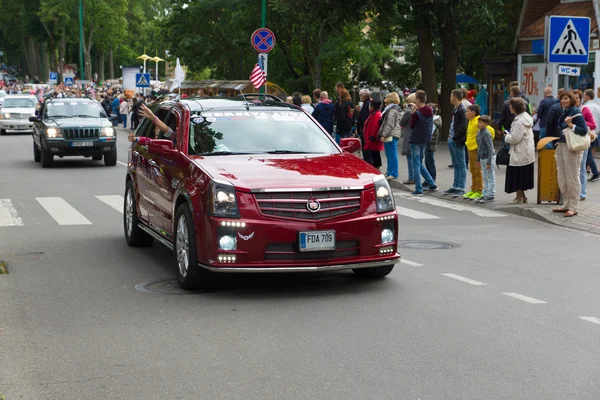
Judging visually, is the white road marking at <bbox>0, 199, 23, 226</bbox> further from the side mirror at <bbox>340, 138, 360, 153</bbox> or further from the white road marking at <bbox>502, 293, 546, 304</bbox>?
the white road marking at <bbox>502, 293, 546, 304</bbox>

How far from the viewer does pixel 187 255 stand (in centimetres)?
930

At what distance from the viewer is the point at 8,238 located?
1323cm

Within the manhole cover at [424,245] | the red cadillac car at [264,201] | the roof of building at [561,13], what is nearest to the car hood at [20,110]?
the roof of building at [561,13]

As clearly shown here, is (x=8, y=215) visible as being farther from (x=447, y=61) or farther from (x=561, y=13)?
(x=561, y=13)

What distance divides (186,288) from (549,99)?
1428 cm

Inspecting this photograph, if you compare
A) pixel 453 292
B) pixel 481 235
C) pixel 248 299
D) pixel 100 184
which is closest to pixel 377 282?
pixel 453 292

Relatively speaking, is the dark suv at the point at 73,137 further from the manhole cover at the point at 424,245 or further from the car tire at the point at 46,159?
the manhole cover at the point at 424,245

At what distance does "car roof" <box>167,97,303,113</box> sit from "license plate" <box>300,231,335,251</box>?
2.24 metres

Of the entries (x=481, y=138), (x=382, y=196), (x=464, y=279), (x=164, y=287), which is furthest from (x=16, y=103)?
(x=382, y=196)

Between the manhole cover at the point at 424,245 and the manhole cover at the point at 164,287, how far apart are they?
11.2ft

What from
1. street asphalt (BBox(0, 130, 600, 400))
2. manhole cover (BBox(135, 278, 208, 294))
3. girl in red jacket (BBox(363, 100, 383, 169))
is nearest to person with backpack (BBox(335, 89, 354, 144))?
girl in red jacket (BBox(363, 100, 383, 169))

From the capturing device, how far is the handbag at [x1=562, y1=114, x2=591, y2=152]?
14812 millimetres

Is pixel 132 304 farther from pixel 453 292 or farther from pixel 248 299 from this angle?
pixel 453 292

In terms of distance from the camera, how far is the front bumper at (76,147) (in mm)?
25484
